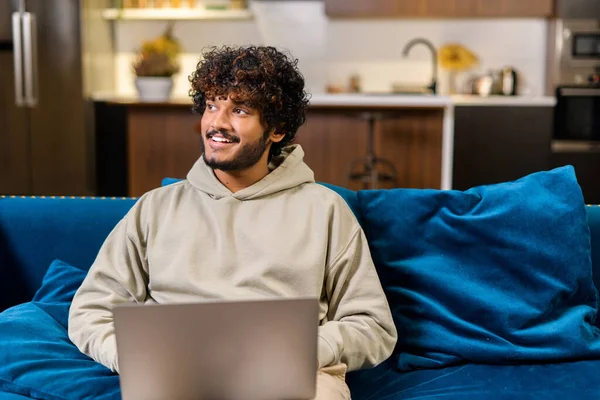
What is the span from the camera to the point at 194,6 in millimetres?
5887

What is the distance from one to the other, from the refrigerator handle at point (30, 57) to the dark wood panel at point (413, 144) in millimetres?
2271

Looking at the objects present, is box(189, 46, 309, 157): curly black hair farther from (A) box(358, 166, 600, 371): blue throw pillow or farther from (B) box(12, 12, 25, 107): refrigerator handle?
(B) box(12, 12, 25, 107): refrigerator handle

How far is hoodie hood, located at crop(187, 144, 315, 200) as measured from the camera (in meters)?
1.79

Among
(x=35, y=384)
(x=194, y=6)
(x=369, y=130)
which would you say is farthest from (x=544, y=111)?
(x=35, y=384)

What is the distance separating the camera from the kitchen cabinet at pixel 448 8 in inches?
218

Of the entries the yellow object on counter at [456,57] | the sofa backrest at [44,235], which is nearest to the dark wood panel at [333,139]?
the yellow object on counter at [456,57]

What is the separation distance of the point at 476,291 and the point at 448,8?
13.2 feet

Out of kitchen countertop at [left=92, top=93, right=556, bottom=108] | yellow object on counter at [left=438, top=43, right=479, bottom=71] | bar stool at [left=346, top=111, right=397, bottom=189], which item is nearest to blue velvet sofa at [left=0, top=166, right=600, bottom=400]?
bar stool at [left=346, top=111, right=397, bottom=189]

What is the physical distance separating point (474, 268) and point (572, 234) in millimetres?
248

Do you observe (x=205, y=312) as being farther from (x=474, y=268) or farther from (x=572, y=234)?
(x=572, y=234)

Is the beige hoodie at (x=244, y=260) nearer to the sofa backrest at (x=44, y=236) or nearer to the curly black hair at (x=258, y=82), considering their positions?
the curly black hair at (x=258, y=82)

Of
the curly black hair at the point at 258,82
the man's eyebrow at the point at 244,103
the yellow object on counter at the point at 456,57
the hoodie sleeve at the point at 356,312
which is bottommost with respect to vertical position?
the hoodie sleeve at the point at 356,312

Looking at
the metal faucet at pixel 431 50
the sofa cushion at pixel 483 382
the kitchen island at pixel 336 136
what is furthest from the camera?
the metal faucet at pixel 431 50

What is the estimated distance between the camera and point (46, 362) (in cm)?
166
